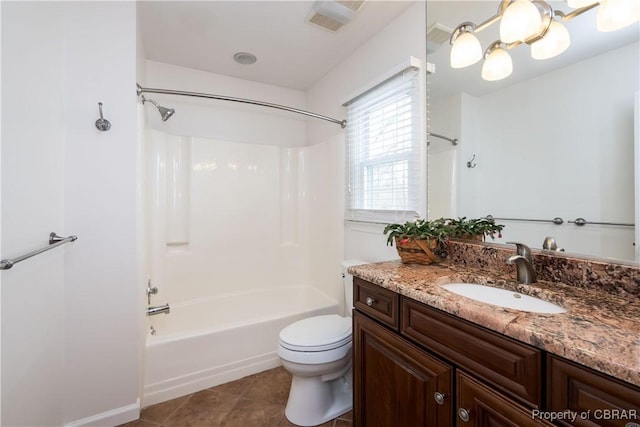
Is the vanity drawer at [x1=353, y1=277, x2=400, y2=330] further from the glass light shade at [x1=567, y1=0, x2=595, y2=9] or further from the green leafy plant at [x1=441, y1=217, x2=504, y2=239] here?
the glass light shade at [x1=567, y1=0, x2=595, y2=9]

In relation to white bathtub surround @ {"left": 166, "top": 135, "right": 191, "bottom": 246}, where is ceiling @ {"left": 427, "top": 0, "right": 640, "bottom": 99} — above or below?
above

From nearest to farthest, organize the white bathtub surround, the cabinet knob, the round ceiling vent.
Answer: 1. the cabinet knob
2. the round ceiling vent
3. the white bathtub surround

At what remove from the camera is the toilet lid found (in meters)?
1.47

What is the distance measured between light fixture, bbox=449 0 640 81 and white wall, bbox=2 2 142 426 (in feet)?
5.72

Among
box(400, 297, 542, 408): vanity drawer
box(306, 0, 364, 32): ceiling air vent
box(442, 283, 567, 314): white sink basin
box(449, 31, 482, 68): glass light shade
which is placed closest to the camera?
box(400, 297, 542, 408): vanity drawer

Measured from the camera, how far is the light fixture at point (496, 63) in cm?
127

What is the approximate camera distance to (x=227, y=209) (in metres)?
2.64

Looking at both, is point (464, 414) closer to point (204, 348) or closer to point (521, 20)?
point (521, 20)

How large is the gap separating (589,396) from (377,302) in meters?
0.64

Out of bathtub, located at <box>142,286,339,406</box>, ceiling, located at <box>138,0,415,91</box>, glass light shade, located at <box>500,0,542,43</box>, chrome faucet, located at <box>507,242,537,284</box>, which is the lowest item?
bathtub, located at <box>142,286,339,406</box>

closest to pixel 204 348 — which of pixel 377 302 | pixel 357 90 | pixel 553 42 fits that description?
pixel 377 302

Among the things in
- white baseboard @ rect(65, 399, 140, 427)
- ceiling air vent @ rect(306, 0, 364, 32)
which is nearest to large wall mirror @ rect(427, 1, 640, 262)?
ceiling air vent @ rect(306, 0, 364, 32)

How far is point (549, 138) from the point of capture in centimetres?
112

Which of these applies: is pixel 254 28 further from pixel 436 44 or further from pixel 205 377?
pixel 205 377
